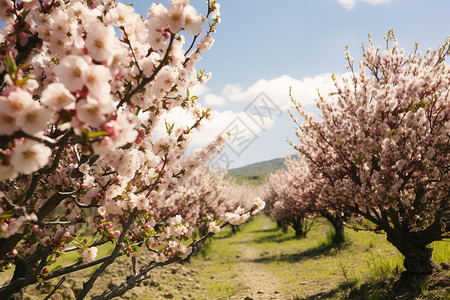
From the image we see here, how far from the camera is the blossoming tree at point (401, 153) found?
A: 4395 millimetres

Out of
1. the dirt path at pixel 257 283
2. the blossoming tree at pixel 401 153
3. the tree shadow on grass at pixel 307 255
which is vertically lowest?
the tree shadow on grass at pixel 307 255

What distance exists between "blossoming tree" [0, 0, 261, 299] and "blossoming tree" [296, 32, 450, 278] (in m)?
2.98

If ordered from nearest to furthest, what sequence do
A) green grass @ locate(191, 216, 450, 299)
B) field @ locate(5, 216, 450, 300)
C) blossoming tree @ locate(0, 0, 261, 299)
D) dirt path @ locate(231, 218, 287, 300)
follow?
blossoming tree @ locate(0, 0, 261, 299), field @ locate(5, 216, 450, 300), green grass @ locate(191, 216, 450, 299), dirt path @ locate(231, 218, 287, 300)

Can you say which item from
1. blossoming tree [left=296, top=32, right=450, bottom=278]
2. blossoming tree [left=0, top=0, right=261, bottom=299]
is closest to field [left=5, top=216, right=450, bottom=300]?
blossoming tree [left=296, top=32, right=450, bottom=278]

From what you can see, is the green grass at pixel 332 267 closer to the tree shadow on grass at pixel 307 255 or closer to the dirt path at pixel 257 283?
the tree shadow on grass at pixel 307 255

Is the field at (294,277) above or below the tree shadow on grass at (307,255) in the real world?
above

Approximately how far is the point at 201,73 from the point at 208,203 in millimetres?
14761

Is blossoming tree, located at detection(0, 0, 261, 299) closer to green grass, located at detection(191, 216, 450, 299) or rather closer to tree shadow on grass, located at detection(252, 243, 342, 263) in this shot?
green grass, located at detection(191, 216, 450, 299)

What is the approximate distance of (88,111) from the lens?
112 centimetres

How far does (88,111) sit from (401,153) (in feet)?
15.8

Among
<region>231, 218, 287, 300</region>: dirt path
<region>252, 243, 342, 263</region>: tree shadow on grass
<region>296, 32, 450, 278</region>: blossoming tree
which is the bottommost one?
<region>252, 243, 342, 263</region>: tree shadow on grass

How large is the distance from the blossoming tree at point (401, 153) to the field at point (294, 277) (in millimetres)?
1056

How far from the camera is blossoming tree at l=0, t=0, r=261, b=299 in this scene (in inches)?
43.9

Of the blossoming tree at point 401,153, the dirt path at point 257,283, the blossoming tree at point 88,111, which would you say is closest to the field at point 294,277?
the dirt path at point 257,283
